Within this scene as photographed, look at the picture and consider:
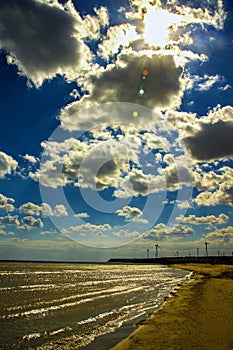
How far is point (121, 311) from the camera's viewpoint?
21.1 m

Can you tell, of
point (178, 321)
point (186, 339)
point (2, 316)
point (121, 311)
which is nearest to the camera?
point (186, 339)

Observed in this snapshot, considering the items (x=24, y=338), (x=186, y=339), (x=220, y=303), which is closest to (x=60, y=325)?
(x=24, y=338)

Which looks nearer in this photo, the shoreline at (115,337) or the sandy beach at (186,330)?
the sandy beach at (186,330)

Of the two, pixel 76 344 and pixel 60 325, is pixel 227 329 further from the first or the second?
pixel 60 325

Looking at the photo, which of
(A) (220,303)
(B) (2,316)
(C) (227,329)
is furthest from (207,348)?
(B) (2,316)

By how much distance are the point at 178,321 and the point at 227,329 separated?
2.95m

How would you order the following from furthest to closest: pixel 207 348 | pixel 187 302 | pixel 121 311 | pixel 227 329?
pixel 187 302
pixel 121 311
pixel 227 329
pixel 207 348

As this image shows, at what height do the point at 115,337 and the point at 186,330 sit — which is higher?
the point at 186,330

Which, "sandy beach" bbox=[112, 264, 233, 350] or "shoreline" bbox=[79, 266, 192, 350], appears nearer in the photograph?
"sandy beach" bbox=[112, 264, 233, 350]

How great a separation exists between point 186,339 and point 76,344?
4633 mm

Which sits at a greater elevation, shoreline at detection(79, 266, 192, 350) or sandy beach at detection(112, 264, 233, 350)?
sandy beach at detection(112, 264, 233, 350)

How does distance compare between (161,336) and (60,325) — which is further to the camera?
(60,325)

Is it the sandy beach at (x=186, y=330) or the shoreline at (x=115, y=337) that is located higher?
the sandy beach at (x=186, y=330)

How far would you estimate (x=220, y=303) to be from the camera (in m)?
22.2
